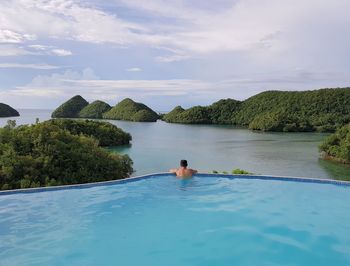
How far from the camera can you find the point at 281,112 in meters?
78.5

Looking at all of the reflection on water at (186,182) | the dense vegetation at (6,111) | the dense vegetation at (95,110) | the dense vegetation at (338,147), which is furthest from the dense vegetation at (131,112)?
the reflection on water at (186,182)

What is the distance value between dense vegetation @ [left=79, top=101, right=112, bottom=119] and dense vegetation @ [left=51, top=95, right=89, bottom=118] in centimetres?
366

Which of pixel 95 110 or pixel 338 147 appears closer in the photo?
pixel 338 147

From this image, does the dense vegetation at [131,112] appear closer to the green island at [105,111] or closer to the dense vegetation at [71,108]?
the green island at [105,111]

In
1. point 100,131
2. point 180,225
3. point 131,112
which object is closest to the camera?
point 180,225

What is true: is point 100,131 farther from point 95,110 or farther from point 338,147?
point 95,110

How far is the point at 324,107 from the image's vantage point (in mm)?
78875

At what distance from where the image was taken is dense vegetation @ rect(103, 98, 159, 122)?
105475 mm

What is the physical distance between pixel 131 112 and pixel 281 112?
46956 mm

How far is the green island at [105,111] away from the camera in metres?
108

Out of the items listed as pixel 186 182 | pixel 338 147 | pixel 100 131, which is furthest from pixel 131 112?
pixel 186 182

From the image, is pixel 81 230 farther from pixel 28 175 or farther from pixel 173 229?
pixel 28 175

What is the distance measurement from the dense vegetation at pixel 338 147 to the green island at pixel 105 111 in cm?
7408

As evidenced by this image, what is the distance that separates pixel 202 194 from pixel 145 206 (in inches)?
53.9
